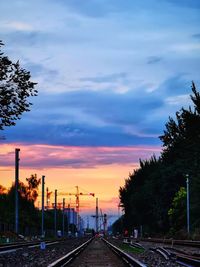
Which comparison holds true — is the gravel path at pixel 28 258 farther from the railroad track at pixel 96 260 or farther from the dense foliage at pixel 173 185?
the dense foliage at pixel 173 185

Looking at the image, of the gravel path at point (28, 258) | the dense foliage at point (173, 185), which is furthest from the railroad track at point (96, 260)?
the dense foliage at point (173, 185)

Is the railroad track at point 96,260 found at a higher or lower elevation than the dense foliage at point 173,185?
lower

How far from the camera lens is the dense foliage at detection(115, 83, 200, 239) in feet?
261

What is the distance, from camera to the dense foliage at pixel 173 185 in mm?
79625

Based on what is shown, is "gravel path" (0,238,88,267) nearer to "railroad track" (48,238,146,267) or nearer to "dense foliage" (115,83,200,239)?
"railroad track" (48,238,146,267)

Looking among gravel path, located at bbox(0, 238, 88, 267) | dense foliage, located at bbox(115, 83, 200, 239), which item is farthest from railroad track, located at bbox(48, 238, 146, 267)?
dense foliage, located at bbox(115, 83, 200, 239)

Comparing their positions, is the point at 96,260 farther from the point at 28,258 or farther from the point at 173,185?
the point at 173,185

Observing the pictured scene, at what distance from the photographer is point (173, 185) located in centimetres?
11794

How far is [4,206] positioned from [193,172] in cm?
6522

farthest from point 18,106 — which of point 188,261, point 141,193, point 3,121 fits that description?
point 141,193

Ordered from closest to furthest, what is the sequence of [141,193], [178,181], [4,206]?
[178,181] < [141,193] < [4,206]

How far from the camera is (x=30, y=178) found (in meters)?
181

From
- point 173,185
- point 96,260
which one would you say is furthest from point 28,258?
point 173,185

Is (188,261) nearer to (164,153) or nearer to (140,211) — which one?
(164,153)
